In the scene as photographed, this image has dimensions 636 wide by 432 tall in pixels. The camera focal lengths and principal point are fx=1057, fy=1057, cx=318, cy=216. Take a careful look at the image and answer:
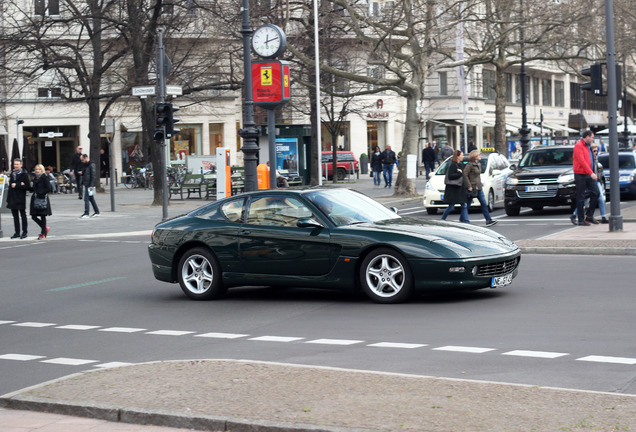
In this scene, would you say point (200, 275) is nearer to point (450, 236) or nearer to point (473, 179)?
point (450, 236)

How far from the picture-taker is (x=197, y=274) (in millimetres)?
13508

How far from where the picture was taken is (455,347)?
9125mm

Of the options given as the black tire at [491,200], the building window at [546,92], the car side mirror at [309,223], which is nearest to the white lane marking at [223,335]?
the car side mirror at [309,223]

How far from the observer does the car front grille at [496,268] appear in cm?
1198

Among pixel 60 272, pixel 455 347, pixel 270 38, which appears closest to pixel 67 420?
pixel 455 347

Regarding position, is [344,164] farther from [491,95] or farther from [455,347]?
[455,347]

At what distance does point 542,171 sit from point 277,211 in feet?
48.4

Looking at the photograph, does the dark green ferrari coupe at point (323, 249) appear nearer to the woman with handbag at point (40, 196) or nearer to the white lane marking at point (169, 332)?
the white lane marking at point (169, 332)

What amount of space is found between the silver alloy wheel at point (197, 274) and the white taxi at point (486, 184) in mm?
14336

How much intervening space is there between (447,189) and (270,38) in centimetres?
611

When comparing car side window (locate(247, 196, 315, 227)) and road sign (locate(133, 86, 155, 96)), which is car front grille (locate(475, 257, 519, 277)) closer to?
car side window (locate(247, 196, 315, 227))

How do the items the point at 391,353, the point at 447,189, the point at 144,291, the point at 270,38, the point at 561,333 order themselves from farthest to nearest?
the point at 270,38 < the point at 447,189 < the point at 144,291 < the point at 561,333 < the point at 391,353

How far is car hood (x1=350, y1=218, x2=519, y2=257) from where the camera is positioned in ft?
39.1

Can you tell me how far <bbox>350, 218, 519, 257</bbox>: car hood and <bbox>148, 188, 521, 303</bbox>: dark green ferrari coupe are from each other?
0.04 ft
